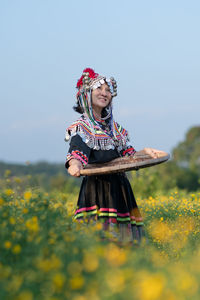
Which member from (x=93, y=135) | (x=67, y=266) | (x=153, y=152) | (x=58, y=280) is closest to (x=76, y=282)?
(x=58, y=280)

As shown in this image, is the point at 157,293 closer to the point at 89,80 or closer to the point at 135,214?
the point at 135,214

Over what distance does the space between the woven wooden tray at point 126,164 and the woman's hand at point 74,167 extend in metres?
0.07

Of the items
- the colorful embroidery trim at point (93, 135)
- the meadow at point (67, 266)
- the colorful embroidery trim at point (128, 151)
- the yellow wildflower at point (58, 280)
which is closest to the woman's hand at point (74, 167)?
the colorful embroidery trim at point (93, 135)

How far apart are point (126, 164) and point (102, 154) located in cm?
57

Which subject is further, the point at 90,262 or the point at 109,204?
the point at 109,204

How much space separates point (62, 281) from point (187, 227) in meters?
4.31

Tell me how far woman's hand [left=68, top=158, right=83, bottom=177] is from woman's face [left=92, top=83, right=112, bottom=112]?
2.96ft

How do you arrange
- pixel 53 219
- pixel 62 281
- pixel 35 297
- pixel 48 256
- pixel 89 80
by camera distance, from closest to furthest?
1. pixel 62 281
2. pixel 35 297
3. pixel 48 256
4. pixel 53 219
5. pixel 89 80

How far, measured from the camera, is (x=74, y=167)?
4.46 meters

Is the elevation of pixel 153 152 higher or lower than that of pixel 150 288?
higher

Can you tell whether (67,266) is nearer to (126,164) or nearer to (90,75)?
(126,164)

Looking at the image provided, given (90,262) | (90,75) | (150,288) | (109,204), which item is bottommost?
(150,288)

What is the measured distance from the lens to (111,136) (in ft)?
17.2

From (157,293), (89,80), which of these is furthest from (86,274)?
(89,80)
